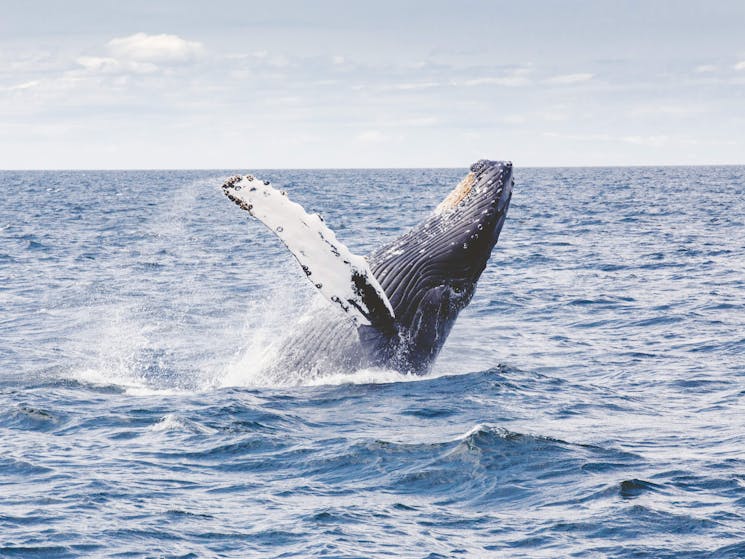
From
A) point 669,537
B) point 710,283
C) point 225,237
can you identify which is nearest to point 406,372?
point 669,537

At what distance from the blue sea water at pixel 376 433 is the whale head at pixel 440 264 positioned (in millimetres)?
776

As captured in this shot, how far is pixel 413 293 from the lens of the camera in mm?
→ 10281

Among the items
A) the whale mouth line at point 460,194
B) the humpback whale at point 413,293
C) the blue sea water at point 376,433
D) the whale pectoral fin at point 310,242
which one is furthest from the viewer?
the whale mouth line at point 460,194

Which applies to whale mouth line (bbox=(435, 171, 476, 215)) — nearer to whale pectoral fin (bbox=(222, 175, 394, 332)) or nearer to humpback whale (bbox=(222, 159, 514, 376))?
humpback whale (bbox=(222, 159, 514, 376))

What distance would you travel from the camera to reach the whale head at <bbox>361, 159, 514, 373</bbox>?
33.6 ft

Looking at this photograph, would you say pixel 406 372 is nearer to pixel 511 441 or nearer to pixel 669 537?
pixel 511 441

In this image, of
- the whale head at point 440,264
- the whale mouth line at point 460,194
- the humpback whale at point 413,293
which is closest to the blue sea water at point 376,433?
the humpback whale at point 413,293

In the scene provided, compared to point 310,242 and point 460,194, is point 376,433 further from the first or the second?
point 460,194

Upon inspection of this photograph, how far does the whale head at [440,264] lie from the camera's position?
33.6ft

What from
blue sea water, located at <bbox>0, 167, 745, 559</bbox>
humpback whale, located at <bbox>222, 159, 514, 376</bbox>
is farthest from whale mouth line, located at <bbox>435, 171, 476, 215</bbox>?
blue sea water, located at <bbox>0, 167, 745, 559</bbox>

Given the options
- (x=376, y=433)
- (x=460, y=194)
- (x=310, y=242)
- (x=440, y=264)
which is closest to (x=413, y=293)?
(x=440, y=264)

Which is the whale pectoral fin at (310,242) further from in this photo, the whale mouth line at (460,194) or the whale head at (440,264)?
the whale mouth line at (460,194)

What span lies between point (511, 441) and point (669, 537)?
2368 millimetres

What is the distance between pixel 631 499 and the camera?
26.1ft
